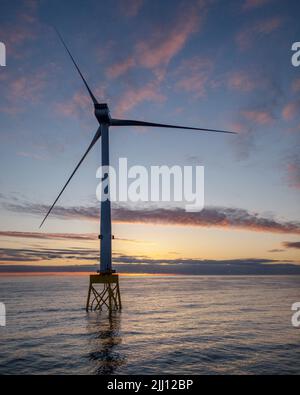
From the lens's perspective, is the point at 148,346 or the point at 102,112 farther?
the point at 102,112

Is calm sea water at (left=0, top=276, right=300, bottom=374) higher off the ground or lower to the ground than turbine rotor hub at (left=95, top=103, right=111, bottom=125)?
lower

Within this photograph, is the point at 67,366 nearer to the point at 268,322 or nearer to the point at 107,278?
the point at 107,278

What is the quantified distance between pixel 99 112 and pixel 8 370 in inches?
1621

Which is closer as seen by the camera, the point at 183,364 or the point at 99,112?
the point at 183,364

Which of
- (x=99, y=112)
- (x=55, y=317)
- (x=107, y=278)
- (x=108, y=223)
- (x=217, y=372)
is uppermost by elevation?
(x=99, y=112)

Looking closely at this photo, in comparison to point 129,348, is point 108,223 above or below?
above

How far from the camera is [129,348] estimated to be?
126ft

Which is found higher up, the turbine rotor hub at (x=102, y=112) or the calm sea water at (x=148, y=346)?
the turbine rotor hub at (x=102, y=112)

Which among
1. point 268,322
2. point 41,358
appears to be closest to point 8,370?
point 41,358

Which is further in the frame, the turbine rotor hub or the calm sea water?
the turbine rotor hub

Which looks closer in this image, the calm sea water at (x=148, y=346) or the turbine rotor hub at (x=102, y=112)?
the calm sea water at (x=148, y=346)

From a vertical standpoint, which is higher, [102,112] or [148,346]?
[102,112]

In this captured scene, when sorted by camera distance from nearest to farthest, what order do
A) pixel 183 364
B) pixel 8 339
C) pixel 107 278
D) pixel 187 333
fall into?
pixel 183 364 → pixel 8 339 → pixel 187 333 → pixel 107 278

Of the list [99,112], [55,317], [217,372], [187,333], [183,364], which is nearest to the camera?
[217,372]
